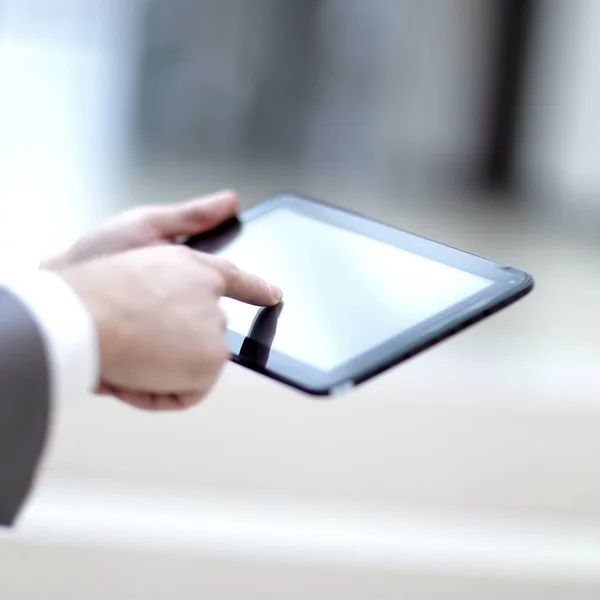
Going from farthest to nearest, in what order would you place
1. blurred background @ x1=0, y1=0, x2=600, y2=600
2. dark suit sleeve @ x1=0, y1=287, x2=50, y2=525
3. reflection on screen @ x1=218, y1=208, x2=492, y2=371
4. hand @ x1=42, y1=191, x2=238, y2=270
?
blurred background @ x1=0, y1=0, x2=600, y2=600 < hand @ x1=42, y1=191, x2=238, y2=270 < reflection on screen @ x1=218, y1=208, x2=492, y2=371 < dark suit sleeve @ x1=0, y1=287, x2=50, y2=525

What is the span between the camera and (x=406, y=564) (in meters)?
1.24

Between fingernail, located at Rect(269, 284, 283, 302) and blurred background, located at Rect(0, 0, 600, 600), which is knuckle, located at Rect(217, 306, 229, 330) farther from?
blurred background, located at Rect(0, 0, 600, 600)

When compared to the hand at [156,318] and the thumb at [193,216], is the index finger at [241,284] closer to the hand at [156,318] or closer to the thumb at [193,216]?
the hand at [156,318]

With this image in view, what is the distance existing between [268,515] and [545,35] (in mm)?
843

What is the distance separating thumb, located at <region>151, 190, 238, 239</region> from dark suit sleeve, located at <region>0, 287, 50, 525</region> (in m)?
0.26

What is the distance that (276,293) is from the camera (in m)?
0.69

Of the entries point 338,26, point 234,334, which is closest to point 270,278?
point 234,334

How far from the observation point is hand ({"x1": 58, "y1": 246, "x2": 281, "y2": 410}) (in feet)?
1.88

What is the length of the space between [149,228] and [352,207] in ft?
2.63

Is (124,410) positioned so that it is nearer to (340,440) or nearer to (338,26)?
(340,440)

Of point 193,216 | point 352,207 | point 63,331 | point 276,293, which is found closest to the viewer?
point 63,331

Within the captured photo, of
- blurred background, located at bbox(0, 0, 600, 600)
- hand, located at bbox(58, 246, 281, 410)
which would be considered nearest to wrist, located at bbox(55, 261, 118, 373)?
hand, located at bbox(58, 246, 281, 410)

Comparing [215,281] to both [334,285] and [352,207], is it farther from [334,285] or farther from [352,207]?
[352,207]

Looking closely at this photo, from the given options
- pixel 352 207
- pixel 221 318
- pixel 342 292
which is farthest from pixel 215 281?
pixel 352 207
